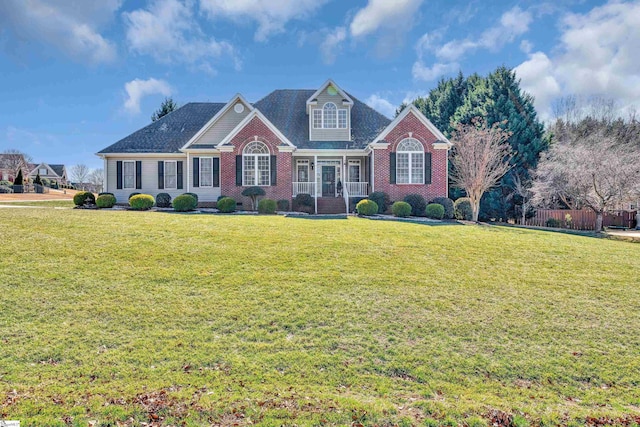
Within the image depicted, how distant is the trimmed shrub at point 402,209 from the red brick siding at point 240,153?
6190 mm

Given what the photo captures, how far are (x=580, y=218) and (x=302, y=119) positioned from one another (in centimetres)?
2020

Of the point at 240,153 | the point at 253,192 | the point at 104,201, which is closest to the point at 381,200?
the point at 253,192

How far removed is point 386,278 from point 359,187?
1421 centimetres

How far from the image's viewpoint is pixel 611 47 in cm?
2286

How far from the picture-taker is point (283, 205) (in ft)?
66.1

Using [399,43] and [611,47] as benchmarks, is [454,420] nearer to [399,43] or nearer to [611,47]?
[399,43]

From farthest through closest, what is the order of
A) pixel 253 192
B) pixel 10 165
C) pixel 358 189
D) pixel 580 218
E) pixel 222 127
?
pixel 10 165 → pixel 580 218 → pixel 222 127 → pixel 358 189 → pixel 253 192

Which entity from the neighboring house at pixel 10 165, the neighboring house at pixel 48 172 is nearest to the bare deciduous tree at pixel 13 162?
the neighboring house at pixel 10 165

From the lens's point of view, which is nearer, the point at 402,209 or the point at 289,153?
the point at 402,209

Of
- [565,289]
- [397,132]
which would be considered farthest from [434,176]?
[565,289]

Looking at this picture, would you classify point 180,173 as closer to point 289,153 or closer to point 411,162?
point 289,153

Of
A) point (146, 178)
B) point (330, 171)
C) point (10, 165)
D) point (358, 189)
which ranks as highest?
point (10, 165)

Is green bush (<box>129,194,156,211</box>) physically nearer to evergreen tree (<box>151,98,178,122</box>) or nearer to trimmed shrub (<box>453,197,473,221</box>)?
trimmed shrub (<box>453,197,473,221</box>)

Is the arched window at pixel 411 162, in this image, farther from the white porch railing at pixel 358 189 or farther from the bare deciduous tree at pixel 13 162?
the bare deciduous tree at pixel 13 162
